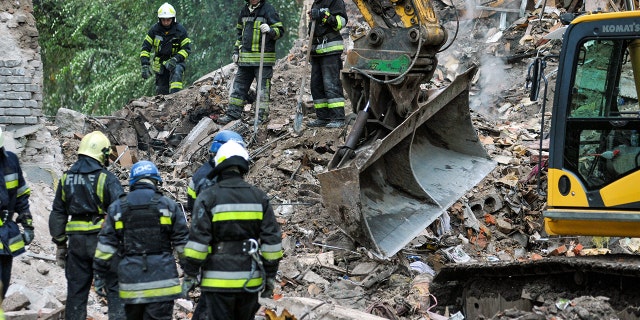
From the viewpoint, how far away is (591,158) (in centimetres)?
758

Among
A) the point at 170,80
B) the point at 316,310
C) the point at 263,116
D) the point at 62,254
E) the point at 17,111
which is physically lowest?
the point at 316,310

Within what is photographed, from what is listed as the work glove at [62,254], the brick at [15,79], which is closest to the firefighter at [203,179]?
the work glove at [62,254]

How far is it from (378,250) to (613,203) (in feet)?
7.40

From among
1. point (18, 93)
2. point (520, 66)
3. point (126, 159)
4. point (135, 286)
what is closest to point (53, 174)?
point (18, 93)

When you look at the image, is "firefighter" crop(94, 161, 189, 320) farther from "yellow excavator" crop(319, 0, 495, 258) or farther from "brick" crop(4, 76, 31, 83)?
"brick" crop(4, 76, 31, 83)

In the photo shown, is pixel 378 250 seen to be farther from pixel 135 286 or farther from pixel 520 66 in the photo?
pixel 520 66

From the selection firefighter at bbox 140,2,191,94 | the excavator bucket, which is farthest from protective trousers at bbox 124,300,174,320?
firefighter at bbox 140,2,191,94

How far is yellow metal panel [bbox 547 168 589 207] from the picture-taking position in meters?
7.49

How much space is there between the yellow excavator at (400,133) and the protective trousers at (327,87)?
186 cm

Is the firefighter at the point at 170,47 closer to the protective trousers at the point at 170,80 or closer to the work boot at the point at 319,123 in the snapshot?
the protective trousers at the point at 170,80

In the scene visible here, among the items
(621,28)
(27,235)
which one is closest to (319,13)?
(621,28)

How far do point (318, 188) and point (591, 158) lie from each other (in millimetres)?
3918

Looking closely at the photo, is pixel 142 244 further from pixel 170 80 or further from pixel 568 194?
pixel 170 80

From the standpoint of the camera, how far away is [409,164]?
9.52 metres
